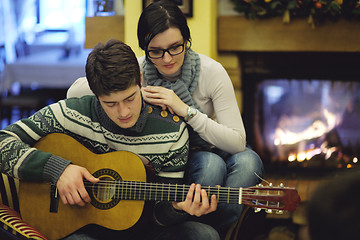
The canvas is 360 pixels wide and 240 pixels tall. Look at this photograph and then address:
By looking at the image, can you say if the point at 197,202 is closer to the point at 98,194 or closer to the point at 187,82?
the point at 98,194

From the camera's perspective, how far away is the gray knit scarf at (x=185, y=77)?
63.9 inches

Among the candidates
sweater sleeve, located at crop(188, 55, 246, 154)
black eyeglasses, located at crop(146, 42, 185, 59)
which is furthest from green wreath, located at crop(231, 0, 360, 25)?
black eyeglasses, located at crop(146, 42, 185, 59)

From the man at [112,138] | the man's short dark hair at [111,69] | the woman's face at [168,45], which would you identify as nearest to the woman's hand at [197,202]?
the man at [112,138]

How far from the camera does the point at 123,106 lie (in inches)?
53.0

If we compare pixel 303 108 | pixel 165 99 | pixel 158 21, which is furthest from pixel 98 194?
pixel 303 108

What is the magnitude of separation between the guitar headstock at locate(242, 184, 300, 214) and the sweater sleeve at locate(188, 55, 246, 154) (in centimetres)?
36

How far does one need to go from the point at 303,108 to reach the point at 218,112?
1.34 meters

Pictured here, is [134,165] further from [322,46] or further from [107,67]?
[322,46]

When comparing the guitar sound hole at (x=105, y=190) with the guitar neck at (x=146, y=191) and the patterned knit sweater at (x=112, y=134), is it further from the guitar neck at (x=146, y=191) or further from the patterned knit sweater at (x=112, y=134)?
the patterned knit sweater at (x=112, y=134)

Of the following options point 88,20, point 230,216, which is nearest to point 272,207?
point 230,216

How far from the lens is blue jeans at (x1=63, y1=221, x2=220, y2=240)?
135 cm

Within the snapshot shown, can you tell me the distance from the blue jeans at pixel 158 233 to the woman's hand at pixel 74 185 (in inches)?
4.0

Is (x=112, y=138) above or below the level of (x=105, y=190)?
above

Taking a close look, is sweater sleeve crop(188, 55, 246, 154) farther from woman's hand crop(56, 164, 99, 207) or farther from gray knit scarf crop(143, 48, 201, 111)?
woman's hand crop(56, 164, 99, 207)
